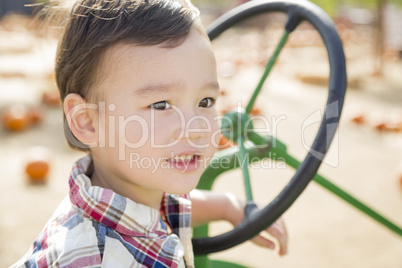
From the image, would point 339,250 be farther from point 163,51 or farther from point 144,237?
point 163,51

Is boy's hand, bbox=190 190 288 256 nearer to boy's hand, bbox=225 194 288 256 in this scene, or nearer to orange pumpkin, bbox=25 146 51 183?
boy's hand, bbox=225 194 288 256

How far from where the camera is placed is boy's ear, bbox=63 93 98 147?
109 centimetres

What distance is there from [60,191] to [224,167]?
1.73 meters

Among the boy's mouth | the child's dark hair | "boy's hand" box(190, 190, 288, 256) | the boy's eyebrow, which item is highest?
the child's dark hair

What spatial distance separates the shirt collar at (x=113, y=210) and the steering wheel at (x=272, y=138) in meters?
0.18

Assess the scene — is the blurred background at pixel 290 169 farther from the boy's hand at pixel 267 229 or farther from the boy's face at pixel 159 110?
the boy's hand at pixel 267 229

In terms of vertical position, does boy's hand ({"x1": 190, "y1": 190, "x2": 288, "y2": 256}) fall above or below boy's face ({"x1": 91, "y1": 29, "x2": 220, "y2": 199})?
below

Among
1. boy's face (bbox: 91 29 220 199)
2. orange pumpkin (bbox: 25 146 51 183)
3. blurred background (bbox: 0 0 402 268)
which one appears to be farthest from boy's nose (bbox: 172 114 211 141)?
orange pumpkin (bbox: 25 146 51 183)

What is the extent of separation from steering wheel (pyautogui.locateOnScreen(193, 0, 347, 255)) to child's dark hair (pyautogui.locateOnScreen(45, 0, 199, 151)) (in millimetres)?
292

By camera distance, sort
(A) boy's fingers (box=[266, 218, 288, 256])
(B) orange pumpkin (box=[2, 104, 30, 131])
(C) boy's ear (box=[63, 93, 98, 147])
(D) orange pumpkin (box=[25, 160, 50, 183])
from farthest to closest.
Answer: (B) orange pumpkin (box=[2, 104, 30, 131])
(D) orange pumpkin (box=[25, 160, 50, 183])
(A) boy's fingers (box=[266, 218, 288, 256])
(C) boy's ear (box=[63, 93, 98, 147])

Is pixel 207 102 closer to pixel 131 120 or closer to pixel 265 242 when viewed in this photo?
pixel 131 120

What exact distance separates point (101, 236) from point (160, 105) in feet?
0.97

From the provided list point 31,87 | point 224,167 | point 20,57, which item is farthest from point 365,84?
point 20,57

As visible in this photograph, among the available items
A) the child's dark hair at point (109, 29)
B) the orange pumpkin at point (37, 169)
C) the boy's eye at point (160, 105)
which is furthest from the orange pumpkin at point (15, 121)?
the boy's eye at point (160, 105)
